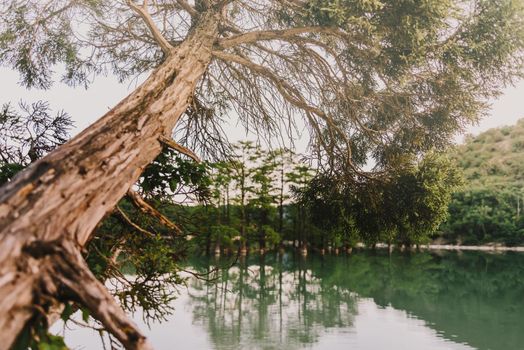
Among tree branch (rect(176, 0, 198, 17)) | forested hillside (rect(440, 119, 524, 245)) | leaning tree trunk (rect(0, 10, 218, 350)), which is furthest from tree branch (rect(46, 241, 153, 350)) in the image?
forested hillside (rect(440, 119, 524, 245))

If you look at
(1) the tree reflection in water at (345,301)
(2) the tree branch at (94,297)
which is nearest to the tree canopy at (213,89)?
(2) the tree branch at (94,297)

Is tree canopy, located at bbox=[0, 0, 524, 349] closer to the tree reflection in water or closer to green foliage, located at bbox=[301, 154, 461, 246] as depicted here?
green foliage, located at bbox=[301, 154, 461, 246]

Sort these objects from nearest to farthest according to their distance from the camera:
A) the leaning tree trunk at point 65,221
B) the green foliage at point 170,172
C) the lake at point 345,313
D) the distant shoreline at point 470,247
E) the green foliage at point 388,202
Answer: the leaning tree trunk at point 65,221 < the green foliage at point 170,172 < the green foliage at point 388,202 < the lake at point 345,313 < the distant shoreline at point 470,247

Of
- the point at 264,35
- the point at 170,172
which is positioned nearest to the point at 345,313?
the point at 264,35

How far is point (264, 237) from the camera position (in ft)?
141

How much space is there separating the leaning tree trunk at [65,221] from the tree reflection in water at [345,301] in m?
5.06

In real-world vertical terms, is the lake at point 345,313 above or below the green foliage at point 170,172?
below

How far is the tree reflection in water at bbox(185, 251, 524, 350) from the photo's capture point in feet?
50.9

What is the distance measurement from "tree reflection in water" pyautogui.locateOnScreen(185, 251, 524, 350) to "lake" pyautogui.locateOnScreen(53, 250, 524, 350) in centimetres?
4

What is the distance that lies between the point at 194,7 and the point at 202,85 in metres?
2.08

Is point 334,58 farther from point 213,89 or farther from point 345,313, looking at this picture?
point 345,313

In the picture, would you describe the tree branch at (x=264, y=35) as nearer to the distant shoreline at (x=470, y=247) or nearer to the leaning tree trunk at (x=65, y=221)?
the leaning tree trunk at (x=65, y=221)

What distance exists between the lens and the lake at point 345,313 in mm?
14594

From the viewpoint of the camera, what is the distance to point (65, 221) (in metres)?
2.79
